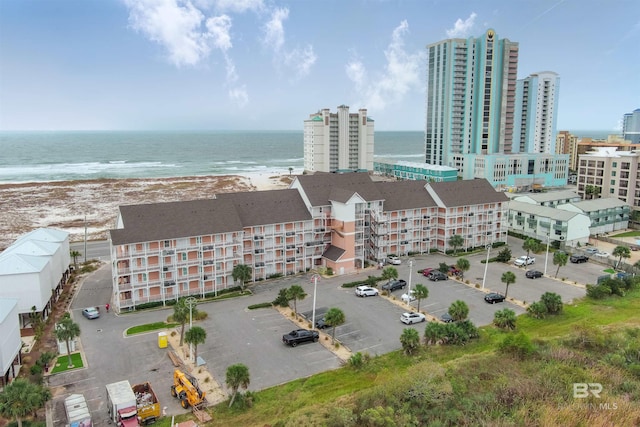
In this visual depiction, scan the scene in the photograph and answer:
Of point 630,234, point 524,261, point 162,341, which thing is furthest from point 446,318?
point 630,234

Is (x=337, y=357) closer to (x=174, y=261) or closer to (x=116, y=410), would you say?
(x=116, y=410)

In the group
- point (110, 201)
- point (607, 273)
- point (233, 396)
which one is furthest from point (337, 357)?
point (110, 201)

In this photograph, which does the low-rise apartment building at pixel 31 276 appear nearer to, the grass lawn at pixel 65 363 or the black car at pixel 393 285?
the grass lawn at pixel 65 363

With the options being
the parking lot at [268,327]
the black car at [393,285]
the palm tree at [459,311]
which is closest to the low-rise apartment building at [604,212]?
the parking lot at [268,327]

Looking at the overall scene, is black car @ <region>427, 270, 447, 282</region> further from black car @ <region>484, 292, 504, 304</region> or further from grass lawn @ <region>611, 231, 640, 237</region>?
grass lawn @ <region>611, 231, 640, 237</region>

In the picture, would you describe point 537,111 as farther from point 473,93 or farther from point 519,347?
point 519,347

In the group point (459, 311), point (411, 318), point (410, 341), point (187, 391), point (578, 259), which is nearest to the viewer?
point (187, 391)

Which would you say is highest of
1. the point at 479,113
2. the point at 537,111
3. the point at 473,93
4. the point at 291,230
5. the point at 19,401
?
the point at 473,93
